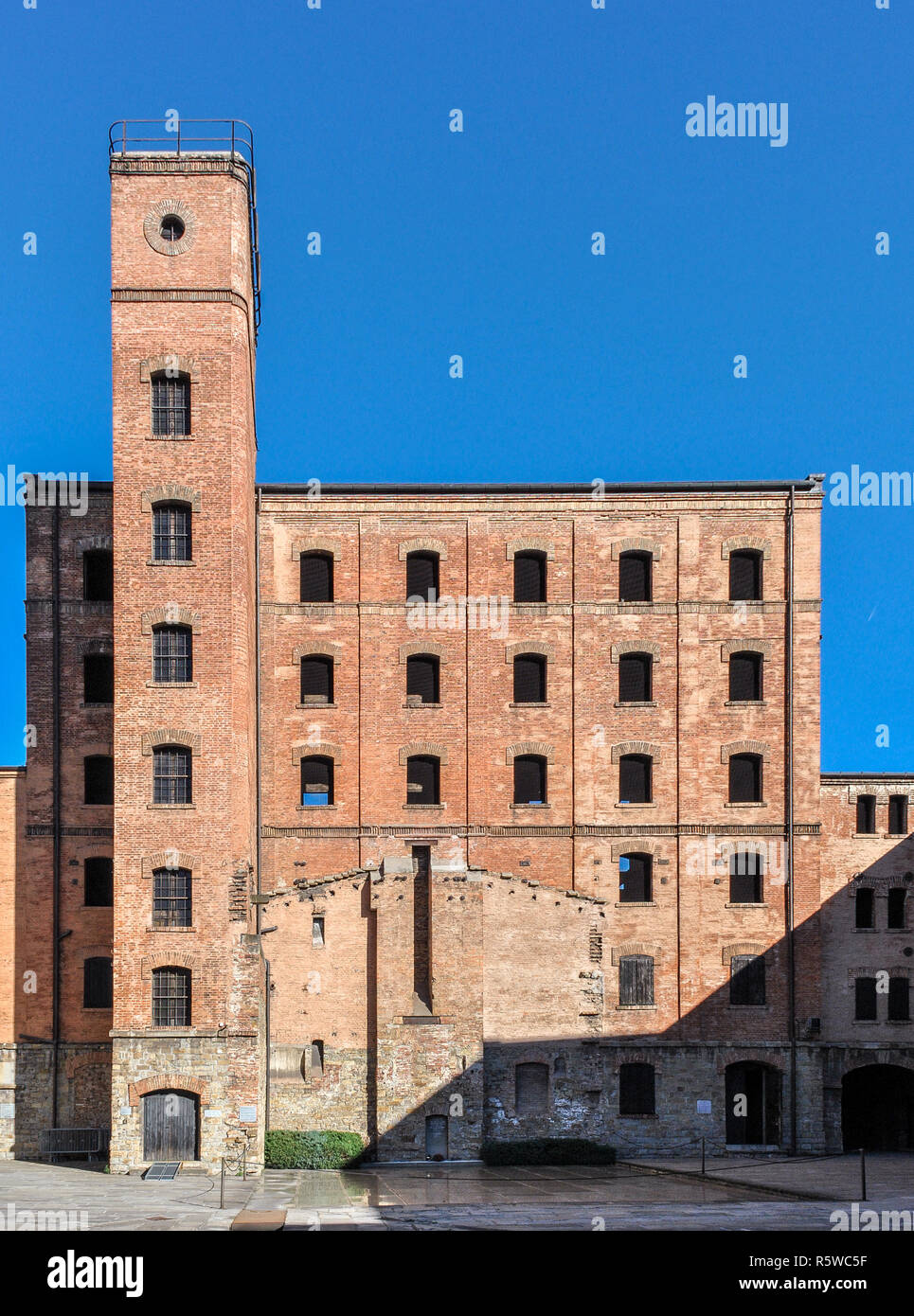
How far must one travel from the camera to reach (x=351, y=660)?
3853cm

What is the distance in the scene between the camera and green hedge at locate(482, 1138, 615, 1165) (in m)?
33.5

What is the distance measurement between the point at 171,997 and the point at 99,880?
19.4ft

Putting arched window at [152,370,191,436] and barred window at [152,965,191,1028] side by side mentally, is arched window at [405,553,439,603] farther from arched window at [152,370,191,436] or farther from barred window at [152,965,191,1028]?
barred window at [152,965,191,1028]

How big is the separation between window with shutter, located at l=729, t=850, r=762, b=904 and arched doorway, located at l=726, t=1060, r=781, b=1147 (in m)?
4.48

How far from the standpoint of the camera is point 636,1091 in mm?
36781

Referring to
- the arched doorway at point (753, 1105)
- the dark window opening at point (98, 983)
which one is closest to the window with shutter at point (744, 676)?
the arched doorway at point (753, 1105)

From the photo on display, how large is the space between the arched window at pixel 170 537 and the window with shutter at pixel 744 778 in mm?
16556

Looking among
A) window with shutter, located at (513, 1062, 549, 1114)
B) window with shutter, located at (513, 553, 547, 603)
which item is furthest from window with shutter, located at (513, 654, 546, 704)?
window with shutter, located at (513, 1062, 549, 1114)

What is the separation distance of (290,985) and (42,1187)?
811 cm

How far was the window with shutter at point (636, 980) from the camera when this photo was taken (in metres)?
37.2

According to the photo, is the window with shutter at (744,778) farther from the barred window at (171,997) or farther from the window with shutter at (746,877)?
the barred window at (171,997)
